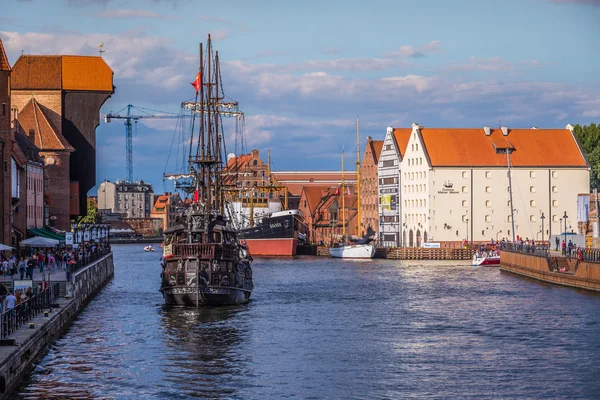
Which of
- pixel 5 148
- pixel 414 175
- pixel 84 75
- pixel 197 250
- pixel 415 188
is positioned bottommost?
pixel 197 250

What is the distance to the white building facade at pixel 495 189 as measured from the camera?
149250mm

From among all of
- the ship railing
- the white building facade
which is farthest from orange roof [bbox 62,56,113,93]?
the ship railing

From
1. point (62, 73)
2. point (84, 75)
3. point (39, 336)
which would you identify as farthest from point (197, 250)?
point (62, 73)

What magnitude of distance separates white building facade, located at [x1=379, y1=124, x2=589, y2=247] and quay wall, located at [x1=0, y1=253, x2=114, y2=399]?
8543 cm

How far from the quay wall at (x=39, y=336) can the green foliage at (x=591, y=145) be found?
Result: 10188 cm

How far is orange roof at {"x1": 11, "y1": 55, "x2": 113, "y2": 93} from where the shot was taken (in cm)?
11994

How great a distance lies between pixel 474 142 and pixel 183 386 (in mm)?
121391

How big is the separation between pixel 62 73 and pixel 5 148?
5225cm

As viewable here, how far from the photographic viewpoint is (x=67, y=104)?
121 m

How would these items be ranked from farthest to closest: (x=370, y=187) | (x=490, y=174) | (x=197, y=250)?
(x=370, y=187) < (x=490, y=174) < (x=197, y=250)

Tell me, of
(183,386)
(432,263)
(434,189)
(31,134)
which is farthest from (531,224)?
(183,386)

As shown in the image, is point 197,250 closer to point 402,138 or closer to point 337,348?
point 337,348

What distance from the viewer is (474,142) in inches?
6078

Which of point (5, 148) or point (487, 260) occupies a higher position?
point (5, 148)
